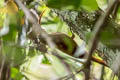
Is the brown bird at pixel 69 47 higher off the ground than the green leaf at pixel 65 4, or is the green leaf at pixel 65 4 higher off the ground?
the green leaf at pixel 65 4

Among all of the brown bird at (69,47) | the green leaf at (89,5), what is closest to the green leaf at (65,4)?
the green leaf at (89,5)

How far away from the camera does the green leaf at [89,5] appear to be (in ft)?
1.38

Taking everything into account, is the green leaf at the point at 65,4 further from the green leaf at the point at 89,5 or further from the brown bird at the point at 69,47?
the brown bird at the point at 69,47

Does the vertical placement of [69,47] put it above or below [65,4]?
below

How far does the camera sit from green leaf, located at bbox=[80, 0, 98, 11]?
42 cm

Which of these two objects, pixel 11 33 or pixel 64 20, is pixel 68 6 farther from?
pixel 64 20

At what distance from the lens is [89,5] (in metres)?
0.43

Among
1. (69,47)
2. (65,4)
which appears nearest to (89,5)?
(65,4)

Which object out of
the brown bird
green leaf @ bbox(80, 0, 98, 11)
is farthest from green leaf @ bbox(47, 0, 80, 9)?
the brown bird

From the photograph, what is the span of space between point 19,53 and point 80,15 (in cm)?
22

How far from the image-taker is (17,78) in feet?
1.97

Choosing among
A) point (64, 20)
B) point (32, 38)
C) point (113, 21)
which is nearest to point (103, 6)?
point (113, 21)

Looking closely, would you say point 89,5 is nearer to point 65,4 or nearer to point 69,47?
point 65,4

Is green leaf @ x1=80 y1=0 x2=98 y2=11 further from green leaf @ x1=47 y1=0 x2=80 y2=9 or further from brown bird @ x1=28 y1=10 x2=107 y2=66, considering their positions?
brown bird @ x1=28 y1=10 x2=107 y2=66
